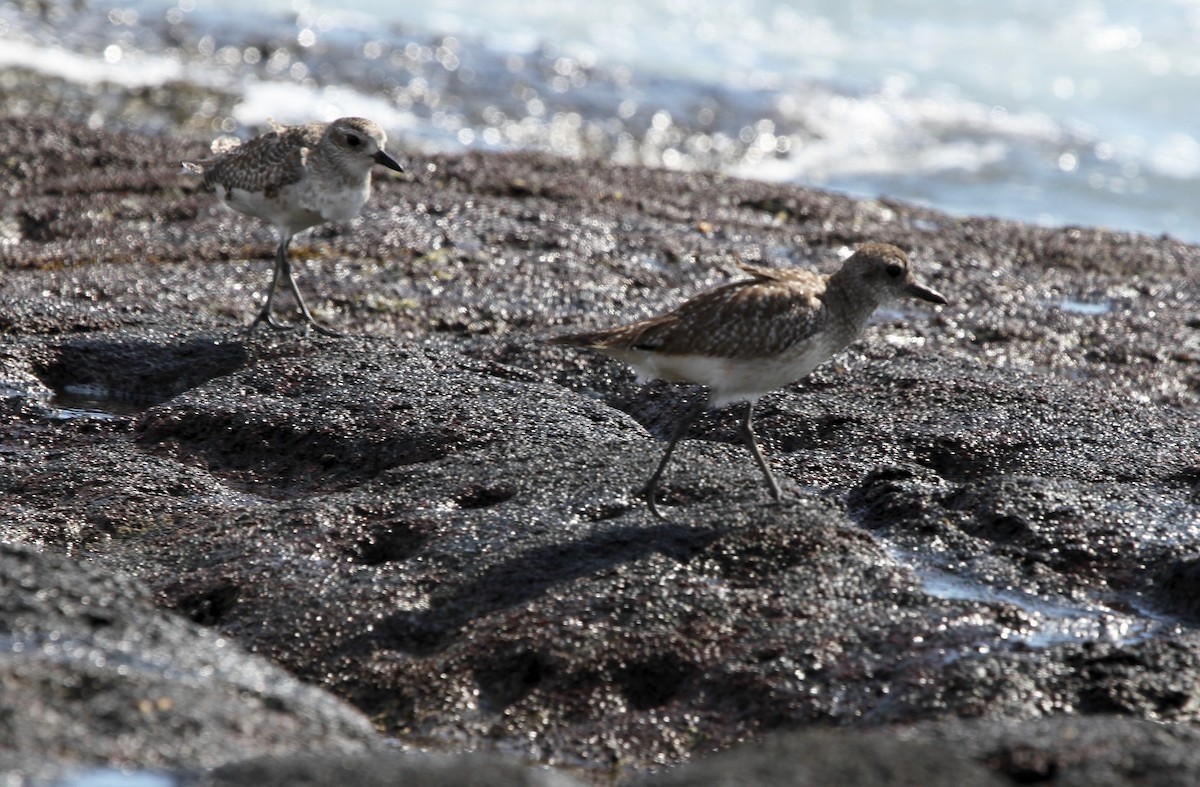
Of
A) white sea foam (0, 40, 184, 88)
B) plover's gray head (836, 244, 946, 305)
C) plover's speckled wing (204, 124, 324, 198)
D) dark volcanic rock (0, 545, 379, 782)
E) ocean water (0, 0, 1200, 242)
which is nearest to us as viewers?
dark volcanic rock (0, 545, 379, 782)

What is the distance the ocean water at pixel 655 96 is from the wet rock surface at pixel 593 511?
784 cm

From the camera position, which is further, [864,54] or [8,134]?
[864,54]

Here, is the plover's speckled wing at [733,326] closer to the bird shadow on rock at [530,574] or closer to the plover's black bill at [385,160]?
the bird shadow on rock at [530,574]

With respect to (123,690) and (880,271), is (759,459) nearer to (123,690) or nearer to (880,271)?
(880,271)

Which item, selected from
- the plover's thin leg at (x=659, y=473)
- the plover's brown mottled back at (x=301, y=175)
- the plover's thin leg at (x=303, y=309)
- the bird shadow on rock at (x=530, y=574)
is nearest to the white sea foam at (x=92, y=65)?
the plover's brown mottled back at (x=301, y=175)

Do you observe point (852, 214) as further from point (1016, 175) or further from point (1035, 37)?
point (1035, 37)

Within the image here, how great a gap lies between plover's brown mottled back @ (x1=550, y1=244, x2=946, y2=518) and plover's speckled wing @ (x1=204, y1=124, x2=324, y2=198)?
2.89 m

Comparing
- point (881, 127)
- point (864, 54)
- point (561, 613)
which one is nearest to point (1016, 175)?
point (881, 127)

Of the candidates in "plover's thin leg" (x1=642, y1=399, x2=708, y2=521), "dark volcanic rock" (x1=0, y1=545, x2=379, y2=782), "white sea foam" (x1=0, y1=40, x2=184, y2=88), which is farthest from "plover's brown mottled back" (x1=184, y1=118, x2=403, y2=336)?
"white sea foam" (x1=0, y1=40, x2=184, y2=88)

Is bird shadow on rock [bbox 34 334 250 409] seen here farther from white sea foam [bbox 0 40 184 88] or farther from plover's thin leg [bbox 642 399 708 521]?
white sea foam [bbox 0 40 184 88]

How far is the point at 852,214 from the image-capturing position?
412 inches

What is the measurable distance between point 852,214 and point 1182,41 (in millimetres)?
20874

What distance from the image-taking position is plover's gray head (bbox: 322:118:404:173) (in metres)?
7.71

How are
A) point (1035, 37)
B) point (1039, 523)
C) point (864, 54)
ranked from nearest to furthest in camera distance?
point (1039, 523), point (864, 54), point (1035, 37)
